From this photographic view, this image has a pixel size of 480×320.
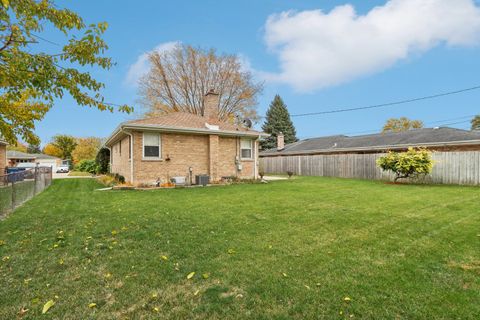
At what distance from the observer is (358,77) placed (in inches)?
979

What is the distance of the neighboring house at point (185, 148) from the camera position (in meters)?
13.0

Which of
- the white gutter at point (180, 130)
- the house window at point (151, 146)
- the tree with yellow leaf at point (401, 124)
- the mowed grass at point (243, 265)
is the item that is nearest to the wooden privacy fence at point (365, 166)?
the white gutter at point (180, 130)

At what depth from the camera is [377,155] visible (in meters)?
17.4

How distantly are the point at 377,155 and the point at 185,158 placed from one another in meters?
12.3

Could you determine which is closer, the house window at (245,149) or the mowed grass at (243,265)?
the mowed grass at (243,265)

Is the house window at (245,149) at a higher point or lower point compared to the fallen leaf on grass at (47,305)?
higher

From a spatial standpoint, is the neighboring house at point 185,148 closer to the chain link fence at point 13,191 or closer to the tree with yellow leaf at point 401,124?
the chain link fence at point 13,191

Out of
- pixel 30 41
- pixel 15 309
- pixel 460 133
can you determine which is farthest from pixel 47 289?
pixel 460 133

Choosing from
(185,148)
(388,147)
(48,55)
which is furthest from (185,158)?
Result: (388,147)

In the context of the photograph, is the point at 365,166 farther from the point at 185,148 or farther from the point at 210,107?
the point at 185,148

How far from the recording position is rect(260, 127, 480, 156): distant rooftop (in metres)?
15.5

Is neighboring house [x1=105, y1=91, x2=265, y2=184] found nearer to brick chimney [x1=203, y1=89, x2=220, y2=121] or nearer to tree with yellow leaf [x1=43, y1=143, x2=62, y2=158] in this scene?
brick chimney [x1=203, y1=89, x2=220, y2=121]

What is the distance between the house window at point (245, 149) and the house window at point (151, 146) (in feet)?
16.8

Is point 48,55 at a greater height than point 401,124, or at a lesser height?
lesser
